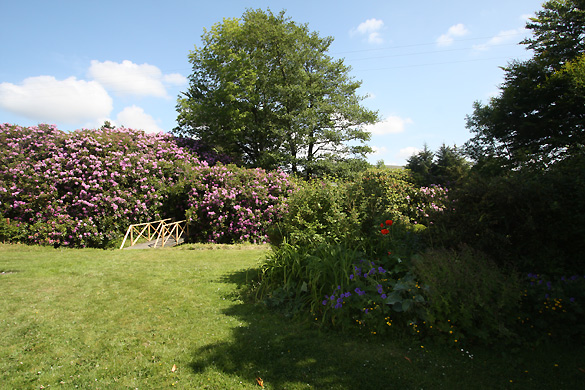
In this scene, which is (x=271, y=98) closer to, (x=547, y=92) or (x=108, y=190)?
(x=108, y=190)

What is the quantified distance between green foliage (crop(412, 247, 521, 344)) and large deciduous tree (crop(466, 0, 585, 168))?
751 inches

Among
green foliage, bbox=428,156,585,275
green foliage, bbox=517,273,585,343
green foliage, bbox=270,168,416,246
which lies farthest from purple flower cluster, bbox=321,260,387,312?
green foliage, bbox=517,273,585,343

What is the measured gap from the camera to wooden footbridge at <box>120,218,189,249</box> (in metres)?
11.7

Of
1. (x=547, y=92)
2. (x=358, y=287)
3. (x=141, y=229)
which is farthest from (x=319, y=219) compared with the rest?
(x=547, y=92)

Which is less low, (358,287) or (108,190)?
(108,190)

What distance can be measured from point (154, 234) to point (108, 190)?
241 cm

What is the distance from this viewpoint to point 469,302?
318cm

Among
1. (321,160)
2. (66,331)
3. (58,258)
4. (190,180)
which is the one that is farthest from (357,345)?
(321,160)

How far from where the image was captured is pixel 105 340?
3602 mm

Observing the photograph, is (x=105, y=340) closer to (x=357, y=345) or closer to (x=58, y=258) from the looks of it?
(x=357, y=345)

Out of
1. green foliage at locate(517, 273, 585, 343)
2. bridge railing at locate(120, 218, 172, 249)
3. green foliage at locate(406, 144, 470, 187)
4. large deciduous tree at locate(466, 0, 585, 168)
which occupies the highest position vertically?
large deciduous tree at locate(466, 0, 585, 168)

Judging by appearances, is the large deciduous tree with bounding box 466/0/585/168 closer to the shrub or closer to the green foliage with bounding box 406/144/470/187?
the green foliage with bounding box 406/144/470/187

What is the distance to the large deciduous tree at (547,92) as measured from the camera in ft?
62.5

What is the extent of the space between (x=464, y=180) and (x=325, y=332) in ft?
10.0
